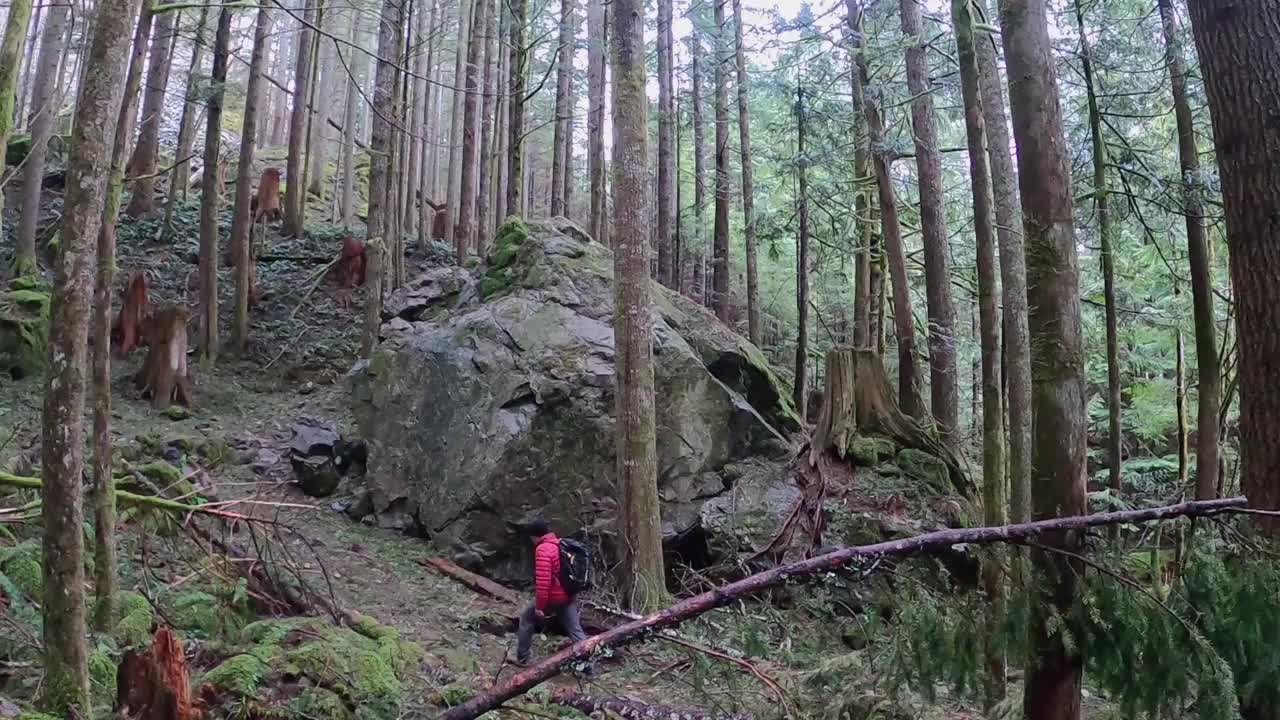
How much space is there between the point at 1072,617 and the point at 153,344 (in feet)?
46.1

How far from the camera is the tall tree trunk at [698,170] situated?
20891 mm

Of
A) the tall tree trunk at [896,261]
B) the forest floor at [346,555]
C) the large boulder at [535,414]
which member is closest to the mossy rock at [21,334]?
the forest floor at [346,555]

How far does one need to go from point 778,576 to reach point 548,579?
5354mm

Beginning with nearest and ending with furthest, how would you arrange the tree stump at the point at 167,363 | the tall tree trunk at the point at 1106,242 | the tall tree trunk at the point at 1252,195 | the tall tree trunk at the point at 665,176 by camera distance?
1. the tall tree trunk at the point at 1252,195
2. the tall tree trunk at the point at 1106,242
3. the tree stump at the point at 167,363
4. the tall tree trunk at the point at 665,176

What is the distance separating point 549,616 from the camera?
794 cm

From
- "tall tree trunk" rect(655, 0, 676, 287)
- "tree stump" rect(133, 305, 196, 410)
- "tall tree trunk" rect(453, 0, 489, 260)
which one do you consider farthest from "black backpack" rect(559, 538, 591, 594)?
"tall tree trunk" rect(655, 0, 676, 287)

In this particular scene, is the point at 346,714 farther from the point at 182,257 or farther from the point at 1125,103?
the point at 182,257

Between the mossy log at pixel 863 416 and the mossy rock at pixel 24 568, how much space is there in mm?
8699

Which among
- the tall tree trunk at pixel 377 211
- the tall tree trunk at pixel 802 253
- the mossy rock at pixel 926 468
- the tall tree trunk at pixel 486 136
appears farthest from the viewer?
the tall tree trunk at pixel 486 136

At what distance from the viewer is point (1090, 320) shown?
14.9 meters

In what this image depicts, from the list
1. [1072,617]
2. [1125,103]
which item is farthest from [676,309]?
[1072,617]

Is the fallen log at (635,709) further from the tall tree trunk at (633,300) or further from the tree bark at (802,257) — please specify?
the tree bark at (802,257)

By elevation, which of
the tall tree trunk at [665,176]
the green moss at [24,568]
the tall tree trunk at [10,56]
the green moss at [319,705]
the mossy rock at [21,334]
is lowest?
the green moss at [319,705]

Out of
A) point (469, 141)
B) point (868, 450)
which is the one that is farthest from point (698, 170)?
point (868, 450)
